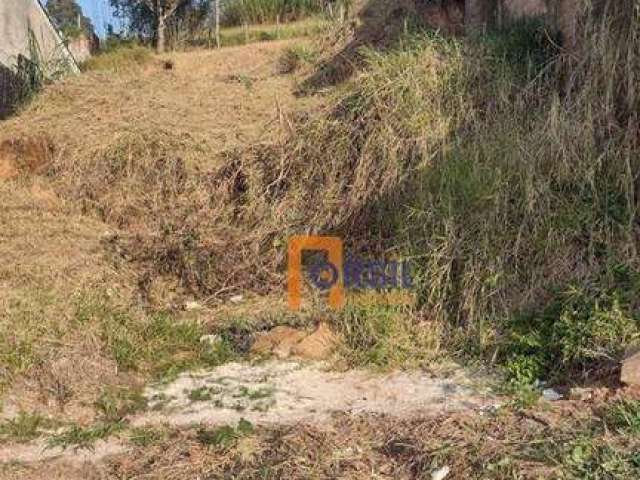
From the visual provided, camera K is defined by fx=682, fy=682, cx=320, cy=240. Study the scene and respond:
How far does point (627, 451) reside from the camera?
2.66 meters

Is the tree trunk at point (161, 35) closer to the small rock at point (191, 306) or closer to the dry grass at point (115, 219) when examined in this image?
the dry grass at point (115, 219)

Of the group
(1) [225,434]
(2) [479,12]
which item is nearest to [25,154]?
(2) [479,12]

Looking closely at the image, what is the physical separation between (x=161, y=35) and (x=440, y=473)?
1244cm

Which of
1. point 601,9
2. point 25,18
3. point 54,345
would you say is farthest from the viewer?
point 25,18

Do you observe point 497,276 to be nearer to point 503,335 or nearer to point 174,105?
point 503,335

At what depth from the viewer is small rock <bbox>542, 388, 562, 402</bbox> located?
3.45 meters

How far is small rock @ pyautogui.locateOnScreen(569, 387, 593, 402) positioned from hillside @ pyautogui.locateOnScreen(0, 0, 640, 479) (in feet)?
0.04

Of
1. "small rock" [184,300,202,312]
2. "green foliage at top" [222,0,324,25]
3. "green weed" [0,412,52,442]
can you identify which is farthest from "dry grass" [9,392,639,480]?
"green foliage at top" [222,0,324,25]

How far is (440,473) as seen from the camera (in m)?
2.72

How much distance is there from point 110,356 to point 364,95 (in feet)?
10.8

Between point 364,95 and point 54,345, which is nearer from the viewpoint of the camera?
point 54,345

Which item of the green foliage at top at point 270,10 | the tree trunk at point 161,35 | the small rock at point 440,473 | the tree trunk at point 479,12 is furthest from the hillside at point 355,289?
the tree trunk at point 161,35

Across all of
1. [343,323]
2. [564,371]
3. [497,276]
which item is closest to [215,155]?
[343,323]

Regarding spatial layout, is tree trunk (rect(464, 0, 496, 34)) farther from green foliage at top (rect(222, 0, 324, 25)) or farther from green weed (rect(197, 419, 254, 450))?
green weed (rect(197, 419, 254, 450))
